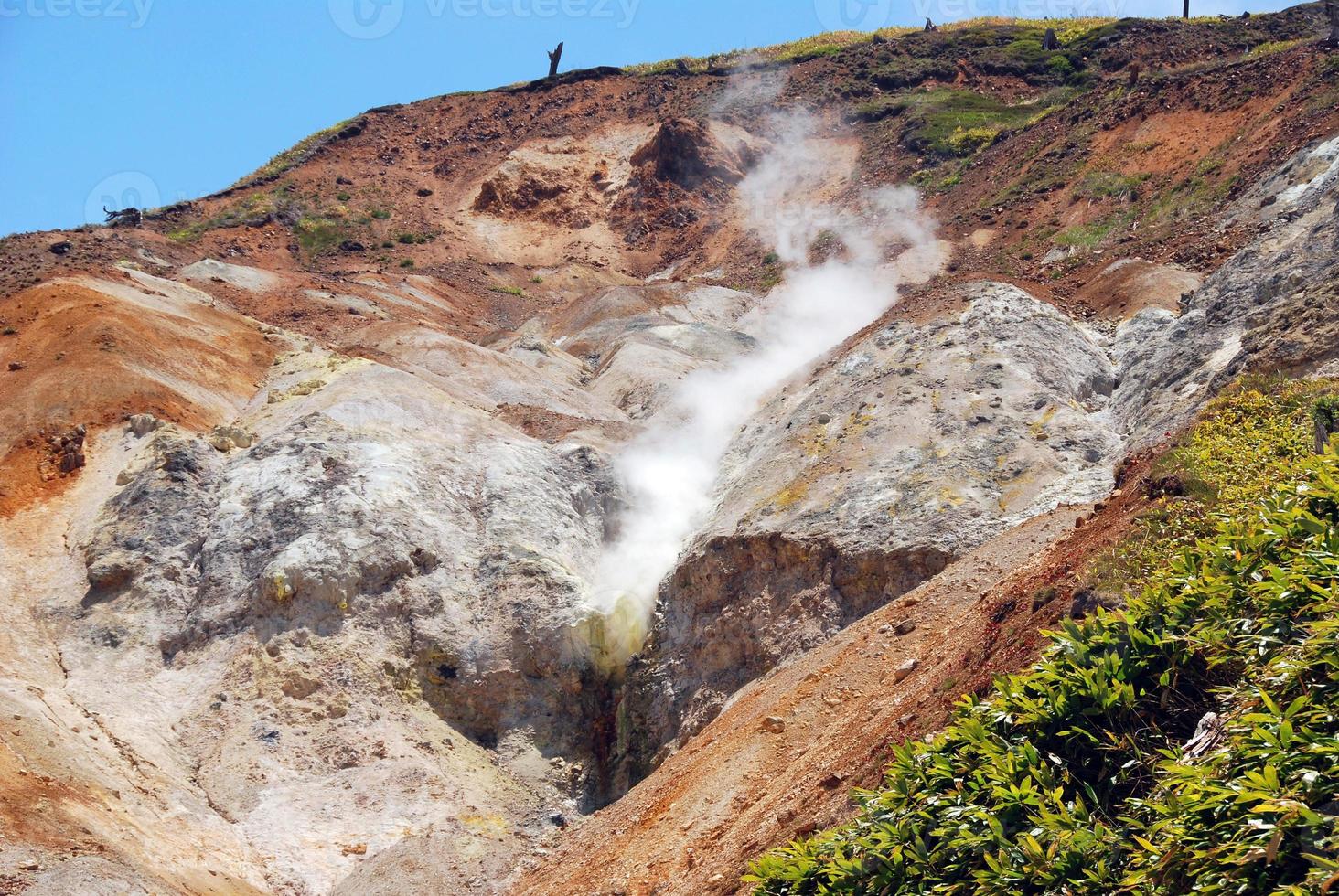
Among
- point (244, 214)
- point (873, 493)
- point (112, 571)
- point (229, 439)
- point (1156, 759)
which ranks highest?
point (244, 214)

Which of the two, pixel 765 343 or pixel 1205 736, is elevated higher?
pixel 765 343

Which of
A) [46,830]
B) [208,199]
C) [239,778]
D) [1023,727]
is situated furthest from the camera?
[208,199]

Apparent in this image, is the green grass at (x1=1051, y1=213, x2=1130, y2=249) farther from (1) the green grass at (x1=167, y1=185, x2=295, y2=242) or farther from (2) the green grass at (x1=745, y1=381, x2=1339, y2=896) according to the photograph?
(1) the green grass at (x1=167, y1=185, x2=295, y2=242)

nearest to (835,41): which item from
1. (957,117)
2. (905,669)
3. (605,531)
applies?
(957,117)

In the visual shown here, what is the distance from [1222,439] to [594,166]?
4793cm

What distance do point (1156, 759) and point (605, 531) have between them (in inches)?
644

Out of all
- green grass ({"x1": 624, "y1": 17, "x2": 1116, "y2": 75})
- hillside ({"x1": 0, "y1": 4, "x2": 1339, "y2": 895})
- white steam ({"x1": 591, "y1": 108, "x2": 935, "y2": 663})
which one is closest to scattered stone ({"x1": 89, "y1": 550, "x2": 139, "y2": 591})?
hillside ({"x1": 0, "y1": 4, "x2": 1339, "y2": 895})

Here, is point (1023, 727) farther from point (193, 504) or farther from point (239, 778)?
point (193, 504)

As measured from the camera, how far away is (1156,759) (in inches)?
289

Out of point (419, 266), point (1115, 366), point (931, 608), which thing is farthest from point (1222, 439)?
point (419, 266)

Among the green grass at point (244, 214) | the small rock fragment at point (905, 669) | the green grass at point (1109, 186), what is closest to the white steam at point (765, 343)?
the green grass at point (1109, 186)

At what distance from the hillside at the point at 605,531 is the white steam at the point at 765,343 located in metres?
0.13

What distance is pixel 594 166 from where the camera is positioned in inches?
2290

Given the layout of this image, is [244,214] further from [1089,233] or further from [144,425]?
[1089,233]
